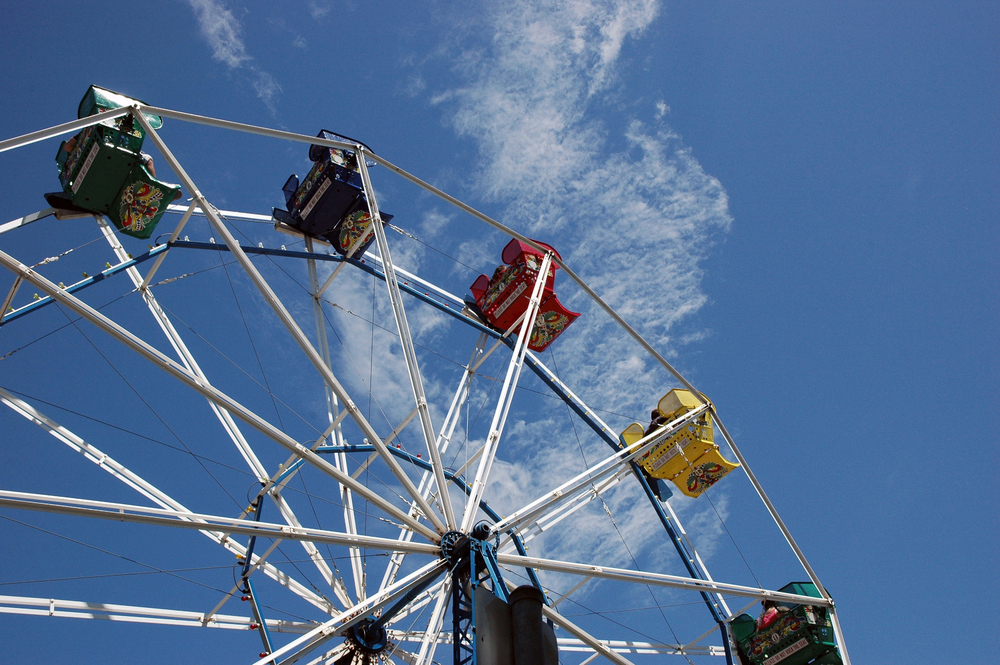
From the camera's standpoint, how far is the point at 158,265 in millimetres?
14555

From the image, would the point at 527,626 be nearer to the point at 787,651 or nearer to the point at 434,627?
the point at 434,627

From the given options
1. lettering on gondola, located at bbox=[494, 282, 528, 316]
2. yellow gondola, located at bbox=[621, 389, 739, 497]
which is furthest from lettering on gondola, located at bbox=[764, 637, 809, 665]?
lettering on gondola, located at bbox=[494, 282, 528, 316]

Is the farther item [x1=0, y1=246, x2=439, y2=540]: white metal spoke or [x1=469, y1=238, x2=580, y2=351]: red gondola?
[x1=469, y1=238, x2=580, y2=351]: red gondola

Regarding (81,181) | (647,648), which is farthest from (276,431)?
(647,648)

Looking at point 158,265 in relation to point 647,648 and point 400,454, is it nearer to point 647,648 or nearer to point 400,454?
point 400,454

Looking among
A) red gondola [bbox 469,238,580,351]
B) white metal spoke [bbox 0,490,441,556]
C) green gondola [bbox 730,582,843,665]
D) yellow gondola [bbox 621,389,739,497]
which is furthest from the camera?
red gondola [bbox 469,238,580,351]

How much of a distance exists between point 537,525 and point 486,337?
4.80 metres

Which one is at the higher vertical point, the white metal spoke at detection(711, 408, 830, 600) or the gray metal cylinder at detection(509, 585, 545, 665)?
the white metal spoke at detection(711, 408, 830, 600)

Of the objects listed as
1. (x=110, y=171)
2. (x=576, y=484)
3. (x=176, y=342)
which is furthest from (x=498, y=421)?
(x=110, y=171)

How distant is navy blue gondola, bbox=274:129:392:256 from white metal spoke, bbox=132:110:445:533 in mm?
5373

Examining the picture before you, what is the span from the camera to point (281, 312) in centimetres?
1060

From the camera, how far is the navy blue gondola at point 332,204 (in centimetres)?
1648

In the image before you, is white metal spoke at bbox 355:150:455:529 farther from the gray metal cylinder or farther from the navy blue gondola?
the gray metal cylinder

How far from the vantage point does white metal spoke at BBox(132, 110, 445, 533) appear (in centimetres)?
1059
